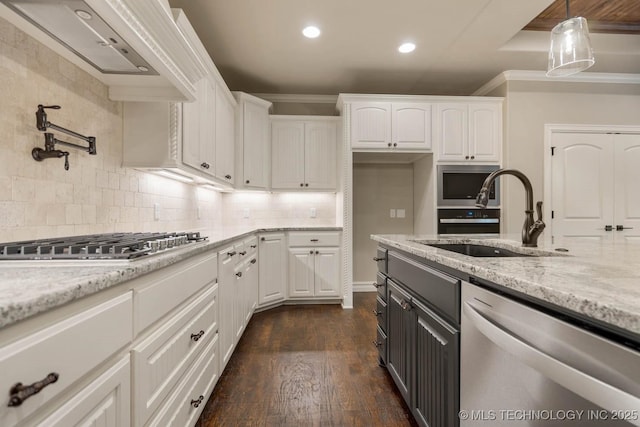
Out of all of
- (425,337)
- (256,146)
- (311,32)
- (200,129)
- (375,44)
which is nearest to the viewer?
(425,337)

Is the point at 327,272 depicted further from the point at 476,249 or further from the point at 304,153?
the point at 476,249

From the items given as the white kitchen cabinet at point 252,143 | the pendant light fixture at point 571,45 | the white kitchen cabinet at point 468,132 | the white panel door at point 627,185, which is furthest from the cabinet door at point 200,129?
the white panel door at point 627,185

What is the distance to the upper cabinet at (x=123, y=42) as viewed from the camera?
3.34ft

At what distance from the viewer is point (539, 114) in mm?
3584

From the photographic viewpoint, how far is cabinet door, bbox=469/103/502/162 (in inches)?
140

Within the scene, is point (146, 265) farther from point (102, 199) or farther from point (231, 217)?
point (231, 217)

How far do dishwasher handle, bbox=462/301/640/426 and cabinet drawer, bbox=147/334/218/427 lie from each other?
3.63 ft

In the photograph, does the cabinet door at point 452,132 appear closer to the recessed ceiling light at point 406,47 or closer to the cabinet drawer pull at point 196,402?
the recessed ceiling light at point 406,47

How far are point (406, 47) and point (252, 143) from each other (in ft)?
6.28

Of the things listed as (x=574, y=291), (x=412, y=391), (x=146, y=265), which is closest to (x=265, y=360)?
(x=412, y=391)

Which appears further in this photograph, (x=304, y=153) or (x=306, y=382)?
(x=304, y=153)

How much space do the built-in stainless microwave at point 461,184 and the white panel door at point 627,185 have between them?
144cm

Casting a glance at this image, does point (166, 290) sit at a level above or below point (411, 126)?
below

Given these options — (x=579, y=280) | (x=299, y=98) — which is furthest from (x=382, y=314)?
(x=299, y=98)
